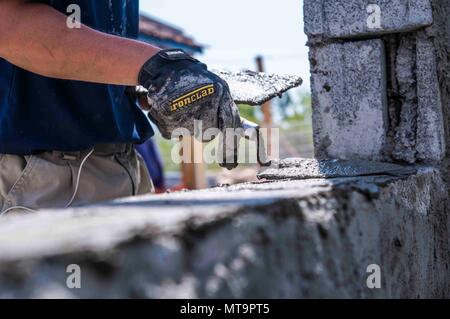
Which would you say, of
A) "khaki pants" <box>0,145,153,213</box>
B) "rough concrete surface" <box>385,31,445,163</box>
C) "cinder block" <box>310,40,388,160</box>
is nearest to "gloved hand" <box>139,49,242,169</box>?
"khaki pants" <box>0,145,153,213</box>

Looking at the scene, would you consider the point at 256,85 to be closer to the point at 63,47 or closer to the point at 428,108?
the point at 428,108

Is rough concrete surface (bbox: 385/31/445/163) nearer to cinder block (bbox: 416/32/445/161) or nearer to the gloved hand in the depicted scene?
cinder block (bbox: 416/32/445/161)

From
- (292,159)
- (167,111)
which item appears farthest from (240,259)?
(292,159)

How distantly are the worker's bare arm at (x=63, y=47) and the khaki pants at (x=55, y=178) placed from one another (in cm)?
49

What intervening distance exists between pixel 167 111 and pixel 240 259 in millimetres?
917

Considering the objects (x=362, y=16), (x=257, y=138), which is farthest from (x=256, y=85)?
(x=362, y=16)

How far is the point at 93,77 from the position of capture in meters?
1.73

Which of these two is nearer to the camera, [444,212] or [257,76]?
[444,212]

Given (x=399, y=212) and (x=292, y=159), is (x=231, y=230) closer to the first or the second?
(x=399, y=212)

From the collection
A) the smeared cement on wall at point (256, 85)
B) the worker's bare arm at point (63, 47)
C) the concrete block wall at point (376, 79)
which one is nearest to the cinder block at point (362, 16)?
the concrete block wall at point (376, 79)

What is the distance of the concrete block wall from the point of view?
2.17m

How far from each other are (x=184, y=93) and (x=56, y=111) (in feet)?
1.87

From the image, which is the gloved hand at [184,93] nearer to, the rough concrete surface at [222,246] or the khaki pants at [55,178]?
the khaki pants at [55,178]
